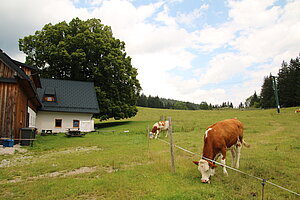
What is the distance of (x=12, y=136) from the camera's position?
51.7 feet

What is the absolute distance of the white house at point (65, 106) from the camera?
28984mm

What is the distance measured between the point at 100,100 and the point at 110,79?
3717 millimetres

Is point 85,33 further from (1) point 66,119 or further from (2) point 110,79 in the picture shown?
(1) point 66,119

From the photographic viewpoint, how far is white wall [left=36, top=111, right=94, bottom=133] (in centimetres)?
2895

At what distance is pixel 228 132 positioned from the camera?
7.82m

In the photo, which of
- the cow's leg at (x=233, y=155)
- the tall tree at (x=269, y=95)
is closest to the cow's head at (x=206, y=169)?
the cow's leg at (x=233, y=155)

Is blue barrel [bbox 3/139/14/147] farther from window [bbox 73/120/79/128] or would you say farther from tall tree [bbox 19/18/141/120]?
tall tree [bbox 19/18/141/120]

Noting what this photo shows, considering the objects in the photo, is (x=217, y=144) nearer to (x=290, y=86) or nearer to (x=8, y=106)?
(x=8, y=106)

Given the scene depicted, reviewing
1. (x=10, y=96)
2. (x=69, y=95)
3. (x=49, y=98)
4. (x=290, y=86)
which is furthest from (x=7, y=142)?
(x=290, y=86)

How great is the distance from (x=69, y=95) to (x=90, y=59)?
21.3 ft

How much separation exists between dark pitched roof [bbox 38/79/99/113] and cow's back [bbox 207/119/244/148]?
24.0 meters

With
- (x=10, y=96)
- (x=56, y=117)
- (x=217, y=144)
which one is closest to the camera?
(x=217, y=144)

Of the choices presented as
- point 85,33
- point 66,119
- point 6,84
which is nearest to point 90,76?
point 85,33

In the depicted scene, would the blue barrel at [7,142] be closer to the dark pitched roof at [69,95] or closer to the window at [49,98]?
the dark pitched roof at [69,95]
